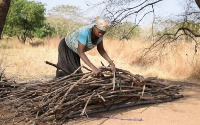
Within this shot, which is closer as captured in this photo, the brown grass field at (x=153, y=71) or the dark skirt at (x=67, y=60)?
the brown grass field at (x=153, y=71)

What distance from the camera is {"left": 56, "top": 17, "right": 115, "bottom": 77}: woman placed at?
3389mm

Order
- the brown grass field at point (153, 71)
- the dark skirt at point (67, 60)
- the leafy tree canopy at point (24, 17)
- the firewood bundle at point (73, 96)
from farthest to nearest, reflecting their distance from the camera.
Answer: the leafy tree canopy at point (24, 17)
the dark skirt at point (67, 60)
the brown grass field at point (153, 71)
the firewood bundle at point (73, 96)

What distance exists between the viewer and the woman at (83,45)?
3.39 meters

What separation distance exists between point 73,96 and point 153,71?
21.9 feet

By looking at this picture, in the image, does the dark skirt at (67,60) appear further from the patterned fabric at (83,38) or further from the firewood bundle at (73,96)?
the firewood bundle at (73,96)

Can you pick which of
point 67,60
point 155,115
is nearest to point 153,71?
point 67,60

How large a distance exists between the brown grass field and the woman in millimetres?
739

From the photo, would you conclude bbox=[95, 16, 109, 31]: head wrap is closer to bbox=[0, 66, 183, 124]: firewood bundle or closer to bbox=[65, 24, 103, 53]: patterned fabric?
bbox=[65, 24, 103, 53]: patterned fabric

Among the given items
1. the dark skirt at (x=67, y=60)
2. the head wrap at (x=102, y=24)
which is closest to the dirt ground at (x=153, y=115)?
the dark skirt at (x=67, y=60)

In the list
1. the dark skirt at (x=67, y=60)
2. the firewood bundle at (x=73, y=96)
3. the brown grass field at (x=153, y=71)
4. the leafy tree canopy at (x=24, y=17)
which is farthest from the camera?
the leafy tree canopy at (x=24, y=17)

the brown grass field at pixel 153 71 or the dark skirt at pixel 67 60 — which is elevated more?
the dark skirt at pixel 67 60

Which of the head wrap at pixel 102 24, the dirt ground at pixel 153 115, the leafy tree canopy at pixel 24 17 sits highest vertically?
the leafy tree canopy at pixel 24 17

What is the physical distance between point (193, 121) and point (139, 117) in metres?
0.63

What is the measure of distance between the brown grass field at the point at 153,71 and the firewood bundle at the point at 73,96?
13cm
